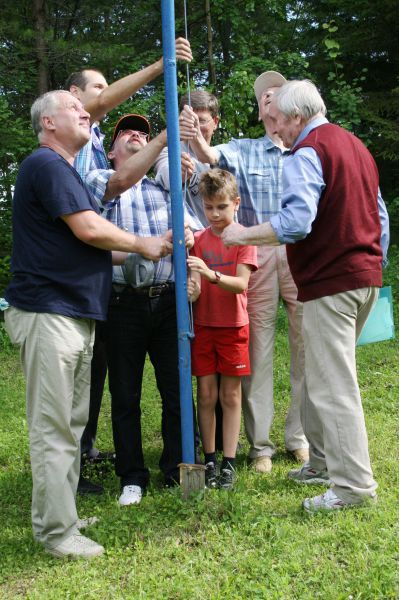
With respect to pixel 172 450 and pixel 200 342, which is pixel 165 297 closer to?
pixel 200 342

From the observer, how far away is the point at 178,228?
3547 mm

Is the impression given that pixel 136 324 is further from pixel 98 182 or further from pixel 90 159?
pixel 90 159

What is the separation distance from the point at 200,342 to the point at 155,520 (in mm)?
1051

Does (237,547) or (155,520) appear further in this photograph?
(155,520)

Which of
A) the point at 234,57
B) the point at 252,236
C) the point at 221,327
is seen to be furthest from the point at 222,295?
the point at 234,57

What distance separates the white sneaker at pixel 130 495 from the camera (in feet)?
12.2

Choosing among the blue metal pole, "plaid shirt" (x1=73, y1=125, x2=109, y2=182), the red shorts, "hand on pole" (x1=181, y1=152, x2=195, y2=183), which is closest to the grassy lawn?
the blue metal pole

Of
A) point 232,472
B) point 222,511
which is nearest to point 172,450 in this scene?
point 232,472

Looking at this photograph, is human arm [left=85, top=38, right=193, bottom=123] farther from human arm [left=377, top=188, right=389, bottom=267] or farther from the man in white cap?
human arm [left=377, top=188, right=389, bottom=267]

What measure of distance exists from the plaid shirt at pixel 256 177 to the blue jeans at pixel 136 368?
81cm

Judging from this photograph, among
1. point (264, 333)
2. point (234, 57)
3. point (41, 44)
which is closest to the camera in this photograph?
point (264, 333)

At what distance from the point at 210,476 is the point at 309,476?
58 centimetres

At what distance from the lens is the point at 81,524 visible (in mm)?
3471

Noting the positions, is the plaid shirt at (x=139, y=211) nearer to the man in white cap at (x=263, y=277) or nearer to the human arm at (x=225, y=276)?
the human arm at (x=225, y=276)
